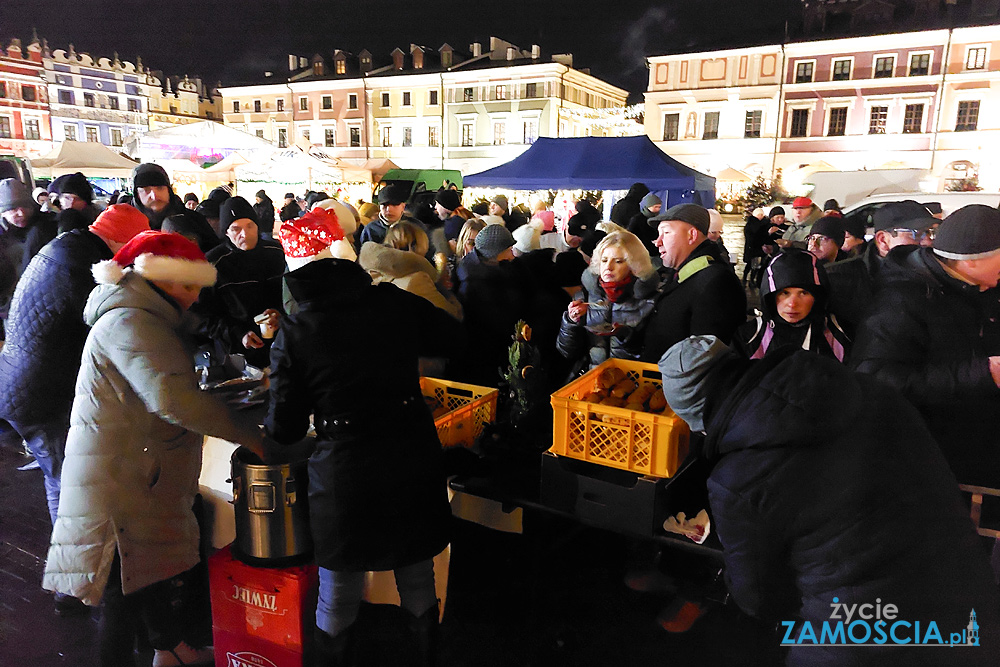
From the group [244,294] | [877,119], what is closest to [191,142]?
[244,294]

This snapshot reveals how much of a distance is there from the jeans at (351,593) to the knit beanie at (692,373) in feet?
3.90

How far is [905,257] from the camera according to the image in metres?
2.57

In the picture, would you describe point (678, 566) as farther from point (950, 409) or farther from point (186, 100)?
point (186, 100)

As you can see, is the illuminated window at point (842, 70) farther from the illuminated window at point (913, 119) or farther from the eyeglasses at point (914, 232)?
the eyeglasses at point (914, 232)

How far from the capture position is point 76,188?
5094mm

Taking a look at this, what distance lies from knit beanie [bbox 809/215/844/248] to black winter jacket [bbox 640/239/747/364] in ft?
8.63

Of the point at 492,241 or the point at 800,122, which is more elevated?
the point at 800,122

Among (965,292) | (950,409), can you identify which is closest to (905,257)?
(965,292)

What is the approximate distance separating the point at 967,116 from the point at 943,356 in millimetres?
34791

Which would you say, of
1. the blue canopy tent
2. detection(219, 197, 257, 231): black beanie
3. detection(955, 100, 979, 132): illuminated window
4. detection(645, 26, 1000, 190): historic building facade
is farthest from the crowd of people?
detection(955, 100, 979, 132): illuminated window

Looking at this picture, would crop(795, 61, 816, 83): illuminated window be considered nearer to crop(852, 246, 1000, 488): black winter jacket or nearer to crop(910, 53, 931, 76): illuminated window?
crop(910, 53, 931, 76): illuminated window

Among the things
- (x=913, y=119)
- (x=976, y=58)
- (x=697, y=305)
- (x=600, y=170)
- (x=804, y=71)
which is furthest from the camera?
(x=804, y=71)

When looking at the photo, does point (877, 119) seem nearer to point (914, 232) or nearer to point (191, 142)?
point (191, 142)

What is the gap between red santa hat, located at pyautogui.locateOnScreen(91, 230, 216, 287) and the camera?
2.25m
